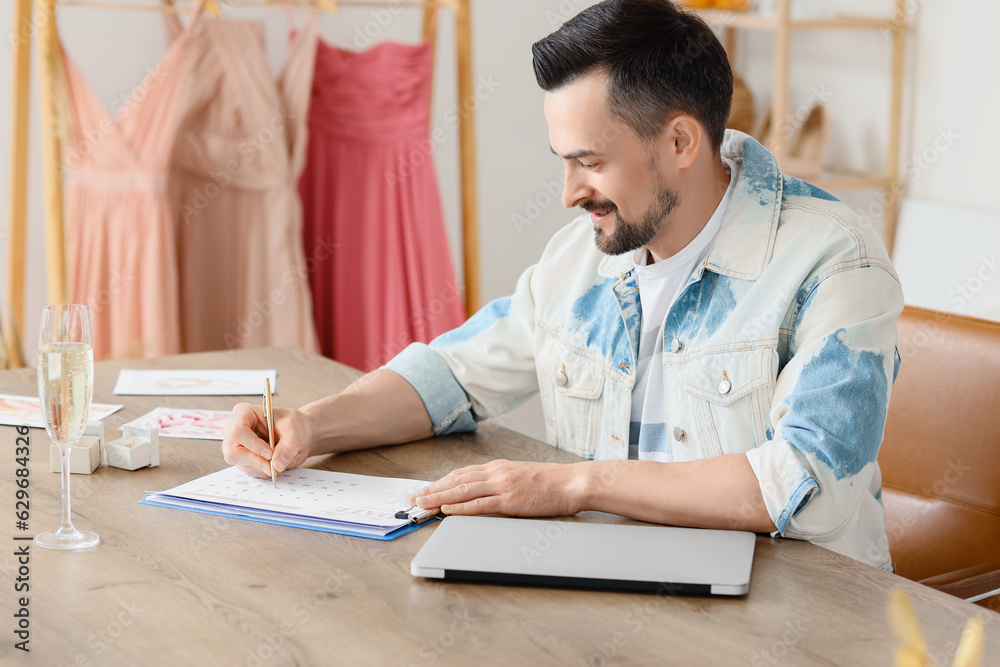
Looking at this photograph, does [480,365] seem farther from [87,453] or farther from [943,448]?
[943,448]

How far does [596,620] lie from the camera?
839 mm

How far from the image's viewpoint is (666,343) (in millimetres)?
1323

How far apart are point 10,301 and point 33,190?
506mm

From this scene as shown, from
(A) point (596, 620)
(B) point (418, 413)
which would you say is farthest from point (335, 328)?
(A) point (596, 620)

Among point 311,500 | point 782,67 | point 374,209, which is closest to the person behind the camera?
point 311,500

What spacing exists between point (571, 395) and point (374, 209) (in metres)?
1.19

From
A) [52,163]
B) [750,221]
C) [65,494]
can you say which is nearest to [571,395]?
[750,221]

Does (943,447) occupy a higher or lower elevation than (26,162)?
lower

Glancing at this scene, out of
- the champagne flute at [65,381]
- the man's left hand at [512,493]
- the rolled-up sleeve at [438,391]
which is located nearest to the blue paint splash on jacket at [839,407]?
the man's left hand at [512,493]

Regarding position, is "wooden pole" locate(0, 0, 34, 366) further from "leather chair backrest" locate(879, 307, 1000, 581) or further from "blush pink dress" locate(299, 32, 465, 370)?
"leather chair backrest" locate(879, 307, 1000, 581)

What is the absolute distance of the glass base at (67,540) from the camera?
38.4 inches

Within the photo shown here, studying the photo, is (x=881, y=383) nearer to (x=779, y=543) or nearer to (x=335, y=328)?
(x=779, y=543)

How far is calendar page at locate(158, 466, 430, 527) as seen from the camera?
1.07 metres

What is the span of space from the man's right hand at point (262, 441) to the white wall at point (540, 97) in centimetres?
159
